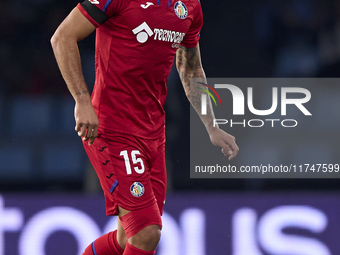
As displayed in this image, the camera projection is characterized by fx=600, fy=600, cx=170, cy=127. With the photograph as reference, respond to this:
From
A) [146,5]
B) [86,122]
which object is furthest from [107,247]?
[146,5]

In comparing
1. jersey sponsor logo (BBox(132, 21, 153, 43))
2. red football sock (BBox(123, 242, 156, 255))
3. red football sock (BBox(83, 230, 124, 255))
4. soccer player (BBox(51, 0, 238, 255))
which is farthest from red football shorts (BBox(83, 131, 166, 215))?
jersey sponsor logo (BBox(132, 21, 153, 43))

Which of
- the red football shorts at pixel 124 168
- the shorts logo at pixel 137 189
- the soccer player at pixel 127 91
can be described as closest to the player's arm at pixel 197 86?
the soccer player at pixel 127 91

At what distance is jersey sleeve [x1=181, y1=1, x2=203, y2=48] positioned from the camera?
2756 millimetres

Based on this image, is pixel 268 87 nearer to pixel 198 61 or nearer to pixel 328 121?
pixel 328 121

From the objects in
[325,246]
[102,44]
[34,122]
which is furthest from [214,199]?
[102,44]

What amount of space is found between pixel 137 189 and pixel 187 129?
1.42 m

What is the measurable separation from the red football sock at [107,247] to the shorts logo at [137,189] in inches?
16.3

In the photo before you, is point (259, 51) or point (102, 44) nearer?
point (102, 44)

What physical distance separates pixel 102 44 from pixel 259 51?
1569mm

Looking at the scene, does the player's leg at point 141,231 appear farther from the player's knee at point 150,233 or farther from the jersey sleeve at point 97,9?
the jersey sleeve at point 97,9

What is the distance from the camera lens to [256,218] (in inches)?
146

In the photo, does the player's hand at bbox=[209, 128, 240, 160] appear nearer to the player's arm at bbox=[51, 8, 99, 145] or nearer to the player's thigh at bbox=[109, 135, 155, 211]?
the player's thigh at bbox=[109, 135, 155, 211]

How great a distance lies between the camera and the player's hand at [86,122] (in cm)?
232

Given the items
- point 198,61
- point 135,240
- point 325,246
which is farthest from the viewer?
point 325,246
